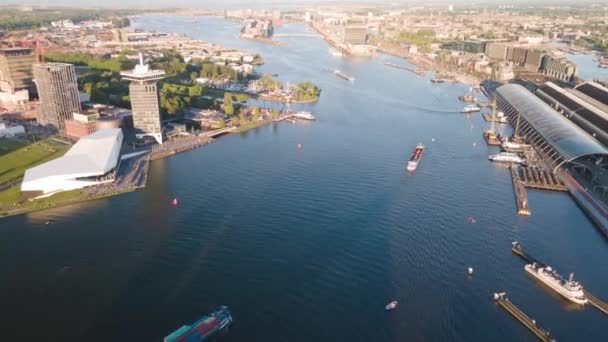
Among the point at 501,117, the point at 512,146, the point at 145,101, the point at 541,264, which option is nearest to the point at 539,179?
the point at 512,146

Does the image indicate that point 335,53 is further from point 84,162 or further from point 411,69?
point 84,162

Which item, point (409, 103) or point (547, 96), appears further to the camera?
point (409, 103)

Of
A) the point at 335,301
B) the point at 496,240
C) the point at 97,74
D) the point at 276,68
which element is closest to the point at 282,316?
the point at 335,301

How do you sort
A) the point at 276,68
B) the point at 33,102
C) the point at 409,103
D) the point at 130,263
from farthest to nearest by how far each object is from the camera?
the point at 276,68 → the point at 409,103 → the point at 33,102 → the point at 130,263

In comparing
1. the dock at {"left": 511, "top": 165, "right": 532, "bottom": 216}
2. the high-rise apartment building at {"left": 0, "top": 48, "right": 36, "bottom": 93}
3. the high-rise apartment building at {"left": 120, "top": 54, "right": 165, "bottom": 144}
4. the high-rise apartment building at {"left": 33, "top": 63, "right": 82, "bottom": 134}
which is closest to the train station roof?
the dock at {"left": 511, "top": 165, "right": 532, "bottom": 216}

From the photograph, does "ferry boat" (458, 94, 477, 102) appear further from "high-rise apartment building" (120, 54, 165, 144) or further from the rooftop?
the rooftop

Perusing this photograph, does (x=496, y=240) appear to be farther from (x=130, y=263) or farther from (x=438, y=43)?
(x=438, y=43)

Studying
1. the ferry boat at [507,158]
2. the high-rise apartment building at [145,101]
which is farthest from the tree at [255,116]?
the ferry boat at [507,158]
